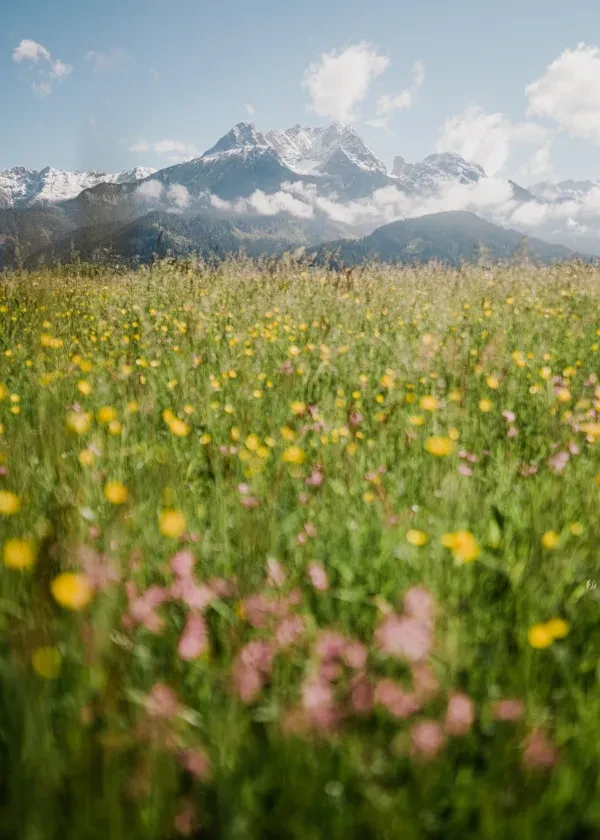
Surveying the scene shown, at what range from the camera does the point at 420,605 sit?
134cm

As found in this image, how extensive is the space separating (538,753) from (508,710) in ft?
0.34

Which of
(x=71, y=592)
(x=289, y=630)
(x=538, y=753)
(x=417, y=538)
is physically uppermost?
(x=71, y=592)

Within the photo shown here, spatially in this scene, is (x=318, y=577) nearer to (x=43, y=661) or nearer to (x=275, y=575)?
(x=275, y=575)

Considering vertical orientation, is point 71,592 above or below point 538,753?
above

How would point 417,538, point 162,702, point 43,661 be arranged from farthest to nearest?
point 417,538
point 162,702
point 43,661

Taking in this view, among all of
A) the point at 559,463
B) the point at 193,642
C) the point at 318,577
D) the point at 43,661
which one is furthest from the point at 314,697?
the point at 559,463

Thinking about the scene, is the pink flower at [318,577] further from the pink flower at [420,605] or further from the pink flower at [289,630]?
the pink flower at [420,605]

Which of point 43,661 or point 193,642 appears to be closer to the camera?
point 43,661

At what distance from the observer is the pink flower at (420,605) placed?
133 cm

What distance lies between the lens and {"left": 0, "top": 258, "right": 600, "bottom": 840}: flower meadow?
1.01 metres

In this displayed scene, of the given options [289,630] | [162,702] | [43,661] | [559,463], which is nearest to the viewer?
[43,661]

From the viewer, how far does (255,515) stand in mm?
1872

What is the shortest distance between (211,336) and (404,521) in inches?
129

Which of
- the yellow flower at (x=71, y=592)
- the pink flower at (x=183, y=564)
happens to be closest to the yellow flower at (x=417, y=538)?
the pink flower at (x=183, y=564)
